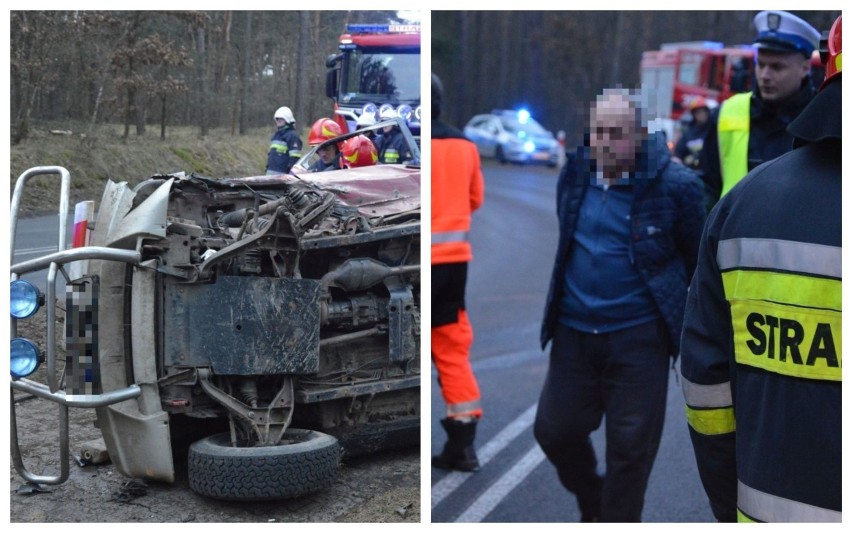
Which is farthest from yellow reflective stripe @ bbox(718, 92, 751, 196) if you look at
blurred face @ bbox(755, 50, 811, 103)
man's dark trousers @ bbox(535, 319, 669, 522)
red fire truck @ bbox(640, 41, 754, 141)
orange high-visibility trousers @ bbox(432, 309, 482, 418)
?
red fire truck @ bbox(640, 41, 754, 141)

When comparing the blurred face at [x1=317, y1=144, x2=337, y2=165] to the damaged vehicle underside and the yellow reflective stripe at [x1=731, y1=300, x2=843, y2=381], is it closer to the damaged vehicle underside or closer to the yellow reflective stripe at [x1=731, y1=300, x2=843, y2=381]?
the damaged vehicle underside

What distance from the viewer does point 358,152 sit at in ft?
11.2

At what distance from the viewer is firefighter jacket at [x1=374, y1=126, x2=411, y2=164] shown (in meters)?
3.34

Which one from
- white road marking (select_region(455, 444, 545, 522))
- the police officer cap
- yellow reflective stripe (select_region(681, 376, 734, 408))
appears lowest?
white road marking (select_region(455, 444, 545, 522))

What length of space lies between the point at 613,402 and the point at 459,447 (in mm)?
1307

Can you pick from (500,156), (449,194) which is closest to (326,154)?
(449,194)

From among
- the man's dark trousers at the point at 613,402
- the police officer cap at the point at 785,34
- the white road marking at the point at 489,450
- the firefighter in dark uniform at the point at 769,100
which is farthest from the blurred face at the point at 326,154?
the white road marking at the point at 489,450

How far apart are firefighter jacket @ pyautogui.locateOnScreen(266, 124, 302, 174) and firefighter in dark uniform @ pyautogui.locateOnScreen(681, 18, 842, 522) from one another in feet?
4.27

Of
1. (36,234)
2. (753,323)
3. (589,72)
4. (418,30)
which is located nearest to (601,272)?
(418,30)

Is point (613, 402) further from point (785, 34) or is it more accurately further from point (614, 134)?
point (785, 34)

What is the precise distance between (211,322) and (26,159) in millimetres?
699

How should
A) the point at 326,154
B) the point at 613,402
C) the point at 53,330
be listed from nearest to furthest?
the point at 53,330 < the point at 326,154 < the point at 613,402

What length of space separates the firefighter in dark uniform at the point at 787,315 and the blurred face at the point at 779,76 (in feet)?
6.76

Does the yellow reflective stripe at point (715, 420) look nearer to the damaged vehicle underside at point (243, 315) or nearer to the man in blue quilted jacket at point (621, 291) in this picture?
the damaged vehicle underside at point (243, 315)
